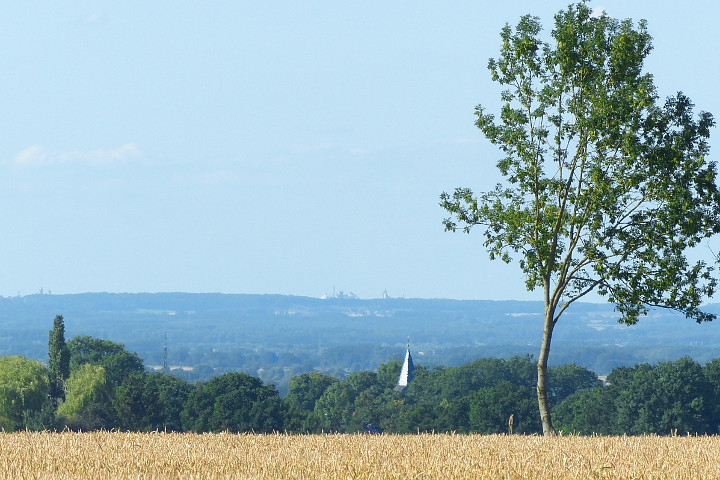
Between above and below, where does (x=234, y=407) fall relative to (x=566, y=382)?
above

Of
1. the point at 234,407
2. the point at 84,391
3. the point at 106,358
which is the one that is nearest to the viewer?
the point at 234,407

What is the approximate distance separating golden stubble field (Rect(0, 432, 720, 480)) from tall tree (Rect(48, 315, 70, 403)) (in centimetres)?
9902

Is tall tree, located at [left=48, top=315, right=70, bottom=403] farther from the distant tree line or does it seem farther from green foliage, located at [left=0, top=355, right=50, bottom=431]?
green foliage, located at [left=0, top=355, right=50, bottom=431]

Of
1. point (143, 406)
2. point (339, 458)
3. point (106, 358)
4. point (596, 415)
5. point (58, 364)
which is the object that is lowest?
point (596, 415)

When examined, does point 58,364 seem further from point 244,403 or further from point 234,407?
point 244,403

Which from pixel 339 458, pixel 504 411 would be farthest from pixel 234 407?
pixel 339 458

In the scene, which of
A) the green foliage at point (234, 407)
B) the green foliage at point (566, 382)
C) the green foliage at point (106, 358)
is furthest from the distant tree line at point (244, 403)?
the green foliage at point (566, 382)

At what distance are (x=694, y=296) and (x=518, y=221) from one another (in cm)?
558

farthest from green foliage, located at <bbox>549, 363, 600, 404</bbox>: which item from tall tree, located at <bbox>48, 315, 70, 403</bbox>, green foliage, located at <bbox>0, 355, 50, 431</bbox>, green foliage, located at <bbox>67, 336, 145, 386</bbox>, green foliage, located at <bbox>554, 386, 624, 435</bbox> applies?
green foliage, located at <bbox>0, 355, 50, 431</bbox>

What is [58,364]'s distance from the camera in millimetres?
117125

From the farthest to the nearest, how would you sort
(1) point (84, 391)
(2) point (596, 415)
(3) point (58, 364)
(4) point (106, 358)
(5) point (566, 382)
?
(5) point (566, 382), (4) point (106, 358), (2) point (596, 415), (3) point (58, 364), (1) point (84, 391)

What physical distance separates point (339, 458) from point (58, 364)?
107163 millimetres

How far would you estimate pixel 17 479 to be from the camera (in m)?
12.9

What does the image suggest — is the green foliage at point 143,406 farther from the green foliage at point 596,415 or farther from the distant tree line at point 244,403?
the green foliage at point 596,415
